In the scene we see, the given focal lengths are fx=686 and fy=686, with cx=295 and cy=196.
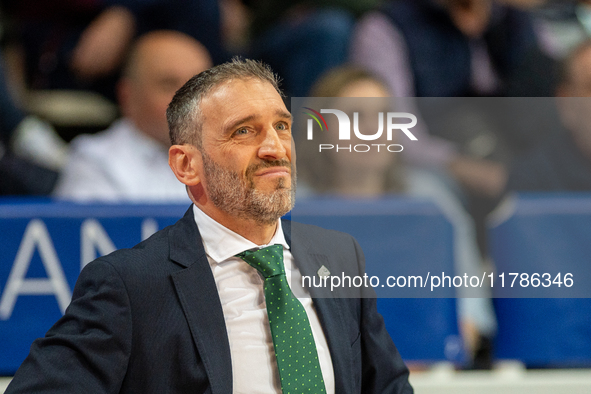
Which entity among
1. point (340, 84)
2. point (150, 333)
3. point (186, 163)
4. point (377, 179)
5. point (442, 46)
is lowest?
point (150, 333)

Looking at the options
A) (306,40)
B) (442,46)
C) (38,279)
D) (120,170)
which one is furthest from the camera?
(306,40)

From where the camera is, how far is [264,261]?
A: 57.6 inches

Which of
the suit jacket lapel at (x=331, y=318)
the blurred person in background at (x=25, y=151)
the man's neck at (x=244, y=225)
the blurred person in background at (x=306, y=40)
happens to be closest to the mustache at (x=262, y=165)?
the man's neck at (x=244, y=225)

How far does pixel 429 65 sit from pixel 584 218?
1373 millimetres

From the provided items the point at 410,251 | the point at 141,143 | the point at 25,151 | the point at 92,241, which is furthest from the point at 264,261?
the point at 25,151

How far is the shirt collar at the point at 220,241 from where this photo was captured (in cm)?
147

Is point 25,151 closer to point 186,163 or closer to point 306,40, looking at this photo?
point 306,40

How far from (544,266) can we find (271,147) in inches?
50.4

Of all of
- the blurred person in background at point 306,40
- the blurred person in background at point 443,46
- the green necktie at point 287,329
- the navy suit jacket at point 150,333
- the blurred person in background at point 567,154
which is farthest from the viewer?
the blurred person in background at point 306,40

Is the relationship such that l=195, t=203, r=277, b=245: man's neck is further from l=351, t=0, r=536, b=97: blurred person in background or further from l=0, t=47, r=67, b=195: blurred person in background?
l=351, t=0, r=536, b=97: blurred person in background

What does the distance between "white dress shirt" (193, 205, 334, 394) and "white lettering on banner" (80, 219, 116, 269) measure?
0.87 metres

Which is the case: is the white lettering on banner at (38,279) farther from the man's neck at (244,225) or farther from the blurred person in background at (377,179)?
the man's neck at (244,225)

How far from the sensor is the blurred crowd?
101 inches

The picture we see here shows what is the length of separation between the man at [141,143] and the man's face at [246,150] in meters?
1.48
